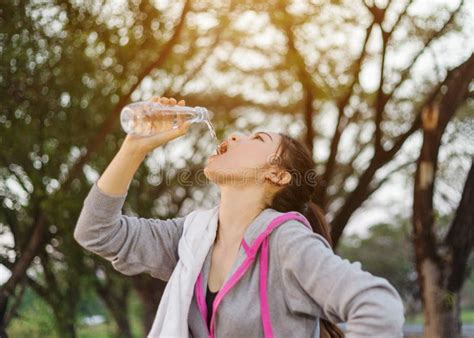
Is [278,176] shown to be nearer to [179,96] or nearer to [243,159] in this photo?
[243,159]

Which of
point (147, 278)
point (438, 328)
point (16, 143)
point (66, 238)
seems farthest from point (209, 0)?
point (147, 278)

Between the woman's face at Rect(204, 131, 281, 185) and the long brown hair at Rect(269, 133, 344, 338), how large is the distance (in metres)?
0.03

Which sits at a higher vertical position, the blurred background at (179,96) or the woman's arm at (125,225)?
the woman's arm at (125,225)

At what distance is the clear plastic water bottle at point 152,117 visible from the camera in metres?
2.32

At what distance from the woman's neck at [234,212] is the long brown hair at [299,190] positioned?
0.25ft

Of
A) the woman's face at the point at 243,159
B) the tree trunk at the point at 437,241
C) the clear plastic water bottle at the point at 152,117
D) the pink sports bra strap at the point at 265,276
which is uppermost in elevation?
the clear plastic water bottle at the point at 152,117

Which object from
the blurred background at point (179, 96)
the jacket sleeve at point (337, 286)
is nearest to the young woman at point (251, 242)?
the jacket sleeve at point (337, 286)

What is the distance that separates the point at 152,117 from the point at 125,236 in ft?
1.06

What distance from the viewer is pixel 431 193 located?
6816 millimetres

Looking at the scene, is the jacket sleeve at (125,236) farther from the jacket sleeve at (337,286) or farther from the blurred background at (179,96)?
the blurred background at (179,96)

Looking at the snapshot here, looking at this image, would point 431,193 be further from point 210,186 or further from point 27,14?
point 210,186

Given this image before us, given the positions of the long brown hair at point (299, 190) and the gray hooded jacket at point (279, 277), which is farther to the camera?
the long brown hair at point (299, 190)

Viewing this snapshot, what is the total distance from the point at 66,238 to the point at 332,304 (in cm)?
681

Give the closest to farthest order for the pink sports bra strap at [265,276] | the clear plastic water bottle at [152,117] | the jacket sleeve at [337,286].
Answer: the jacket sleeve at [337,286]
the pink sports bra strap at [265,276]
the clear plastic water bottle at [152,117]
